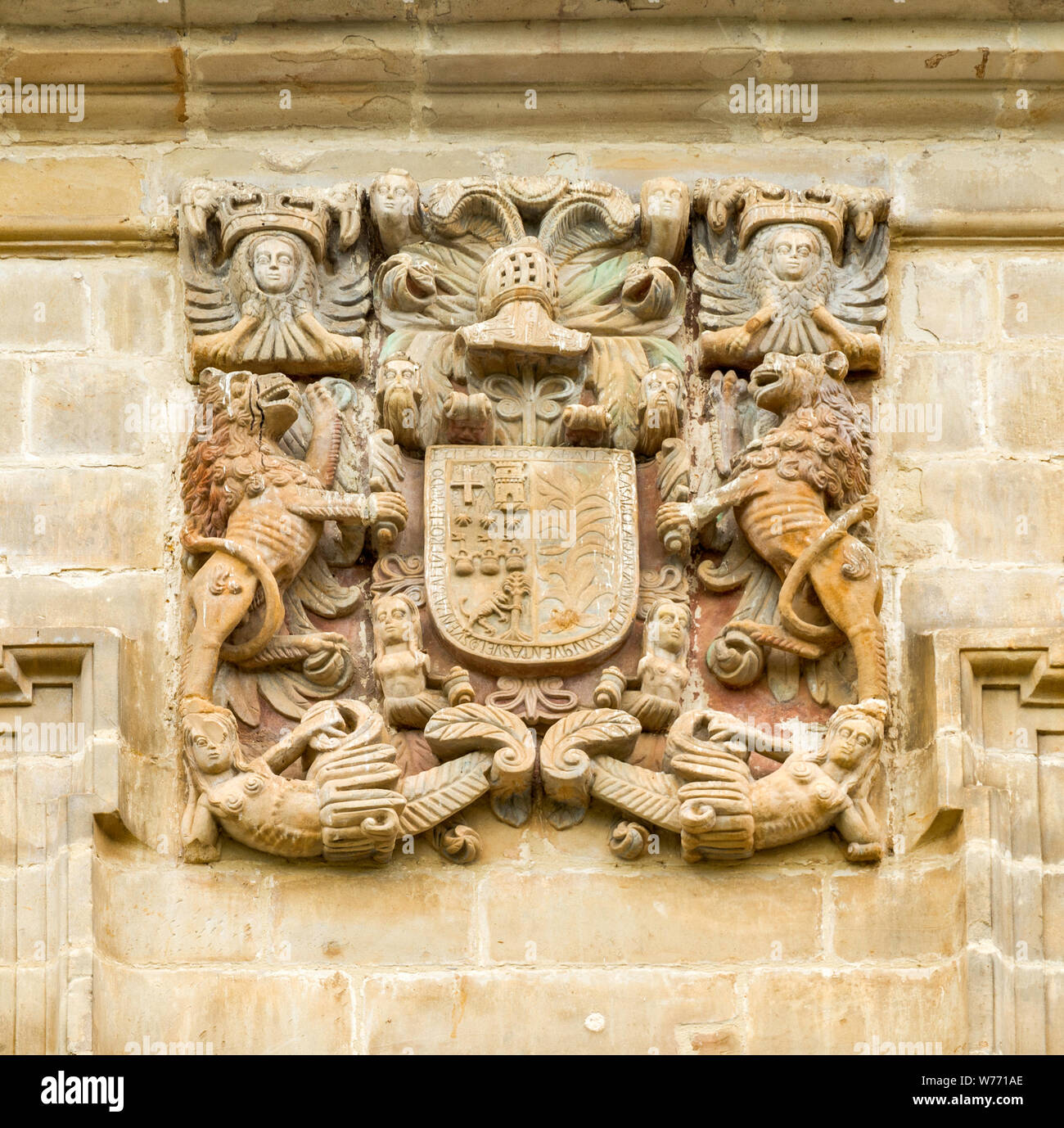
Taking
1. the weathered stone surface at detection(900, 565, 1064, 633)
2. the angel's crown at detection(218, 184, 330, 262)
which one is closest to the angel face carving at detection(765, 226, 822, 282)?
the weathered stone surface at detection(900, 565, 1064, 633)

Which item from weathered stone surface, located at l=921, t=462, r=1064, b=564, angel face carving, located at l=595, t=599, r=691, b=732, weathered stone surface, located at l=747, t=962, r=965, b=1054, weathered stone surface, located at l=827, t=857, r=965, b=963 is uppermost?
weathered stone surface, located at l=921, t=462, r=1064, b=564

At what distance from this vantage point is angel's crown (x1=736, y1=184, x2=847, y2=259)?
22.5 feet

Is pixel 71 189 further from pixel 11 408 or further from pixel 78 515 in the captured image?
pixel 78 515

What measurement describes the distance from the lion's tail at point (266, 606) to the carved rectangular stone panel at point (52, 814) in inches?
10.3

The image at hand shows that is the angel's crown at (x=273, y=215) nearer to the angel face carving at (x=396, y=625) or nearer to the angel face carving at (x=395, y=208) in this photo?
the angel face carving at (x=395, y=208)

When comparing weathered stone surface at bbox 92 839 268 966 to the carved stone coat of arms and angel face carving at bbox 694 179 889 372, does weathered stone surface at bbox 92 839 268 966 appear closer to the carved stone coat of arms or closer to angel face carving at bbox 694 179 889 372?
the carved stone coat of arms

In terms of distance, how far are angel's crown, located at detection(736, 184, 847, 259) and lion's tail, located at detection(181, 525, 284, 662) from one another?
1.45m

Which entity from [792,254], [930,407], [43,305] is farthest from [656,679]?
[43,305]

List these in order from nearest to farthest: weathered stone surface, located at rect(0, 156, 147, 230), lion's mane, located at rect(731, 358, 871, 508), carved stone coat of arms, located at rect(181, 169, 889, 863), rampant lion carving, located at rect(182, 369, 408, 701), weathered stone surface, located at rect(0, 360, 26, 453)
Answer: carved stone coat of arms, located at rect(181, 169, 889, 863) → rampant lion carving, located at rect(182, 369, 408, 701) → lion's mane, located at rect(731, 358, 871, 508) → weathered stone surface, located at rect(0, 360, 26, 453) → weathered stone surface, located at rect(0, 156, 147, 230)

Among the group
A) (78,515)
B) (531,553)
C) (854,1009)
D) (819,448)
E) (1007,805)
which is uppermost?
(819,448)

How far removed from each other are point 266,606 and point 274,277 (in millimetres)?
858

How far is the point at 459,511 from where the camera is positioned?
21.3ft

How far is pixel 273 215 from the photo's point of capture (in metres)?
6.82

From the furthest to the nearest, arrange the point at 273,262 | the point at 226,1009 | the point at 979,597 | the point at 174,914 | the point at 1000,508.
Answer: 1. the point at 273,262
2. the point at 1000,508
3. the point at 979,597
4. the point at 174,914
5. the point at 226,1009
